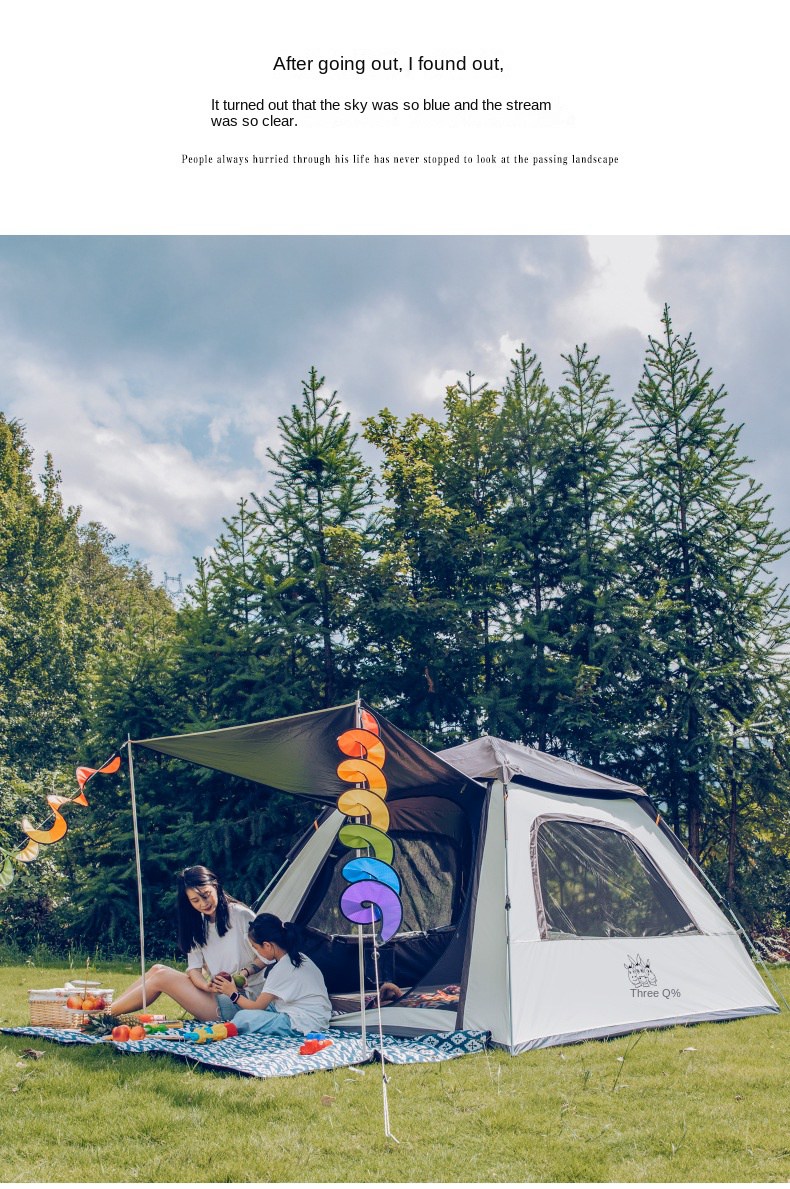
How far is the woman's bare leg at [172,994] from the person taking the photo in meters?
5.12

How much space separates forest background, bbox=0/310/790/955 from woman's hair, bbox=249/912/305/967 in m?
4.14

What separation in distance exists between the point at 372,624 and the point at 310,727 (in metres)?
5.19

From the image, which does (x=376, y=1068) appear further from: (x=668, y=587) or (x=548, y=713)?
(x=668, y=587)

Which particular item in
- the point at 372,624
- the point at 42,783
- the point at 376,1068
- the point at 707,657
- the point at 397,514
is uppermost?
the point at 397,514

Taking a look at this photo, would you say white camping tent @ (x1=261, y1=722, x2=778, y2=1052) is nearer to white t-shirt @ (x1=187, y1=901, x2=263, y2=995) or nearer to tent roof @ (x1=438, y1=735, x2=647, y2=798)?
tent roof @ (x1=438, y1=735, x2=647, y2=798)

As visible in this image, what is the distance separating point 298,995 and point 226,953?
21.0 inches

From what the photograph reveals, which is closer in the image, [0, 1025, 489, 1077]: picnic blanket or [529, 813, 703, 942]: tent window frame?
[0, 1025, 489, 1077]: picnic blanket

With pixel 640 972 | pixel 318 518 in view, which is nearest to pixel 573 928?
pixel 640 972

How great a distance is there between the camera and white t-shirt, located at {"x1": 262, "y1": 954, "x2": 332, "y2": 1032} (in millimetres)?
5074

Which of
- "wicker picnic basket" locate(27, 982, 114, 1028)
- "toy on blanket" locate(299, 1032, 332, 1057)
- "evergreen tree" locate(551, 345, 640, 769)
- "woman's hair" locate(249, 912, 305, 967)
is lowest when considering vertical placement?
"toy on blanket" locate(299, 1032, 332, 1057)

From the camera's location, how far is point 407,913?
6.64m

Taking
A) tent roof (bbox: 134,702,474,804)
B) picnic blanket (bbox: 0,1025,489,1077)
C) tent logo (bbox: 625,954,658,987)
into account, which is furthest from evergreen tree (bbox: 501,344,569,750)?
picnic blanket (bbox: 0,1025,489,1077)

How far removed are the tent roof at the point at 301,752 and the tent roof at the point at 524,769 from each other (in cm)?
21

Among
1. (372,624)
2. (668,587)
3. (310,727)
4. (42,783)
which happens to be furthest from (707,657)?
(42,783)
